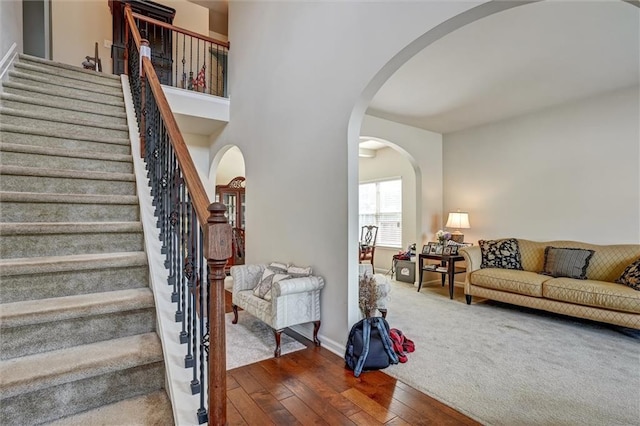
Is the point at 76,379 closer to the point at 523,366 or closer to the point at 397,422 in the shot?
the point at 397,422

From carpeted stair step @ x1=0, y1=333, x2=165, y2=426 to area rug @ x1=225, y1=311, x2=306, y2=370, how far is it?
3.94ft

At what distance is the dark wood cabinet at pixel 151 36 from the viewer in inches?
197

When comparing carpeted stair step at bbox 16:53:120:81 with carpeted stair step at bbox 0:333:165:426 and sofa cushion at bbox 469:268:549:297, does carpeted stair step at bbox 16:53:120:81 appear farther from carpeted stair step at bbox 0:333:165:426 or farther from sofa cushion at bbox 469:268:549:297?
sofa cushion at bbox 469:268:549:297

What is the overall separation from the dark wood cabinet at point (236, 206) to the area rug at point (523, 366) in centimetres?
372

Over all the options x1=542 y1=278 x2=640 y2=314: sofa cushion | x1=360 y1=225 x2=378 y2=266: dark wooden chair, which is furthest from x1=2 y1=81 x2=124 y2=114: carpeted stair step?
x1=542 y1=278 x2=640 y2=314: sofa cushion

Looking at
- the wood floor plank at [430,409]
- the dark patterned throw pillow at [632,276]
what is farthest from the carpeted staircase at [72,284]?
the dark patterned throw pillow at [632,276]

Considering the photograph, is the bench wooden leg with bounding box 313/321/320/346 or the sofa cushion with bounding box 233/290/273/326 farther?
the bench wooden leg with bounding box 313/321/320/346

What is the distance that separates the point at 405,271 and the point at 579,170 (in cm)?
304

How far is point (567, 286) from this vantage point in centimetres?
361

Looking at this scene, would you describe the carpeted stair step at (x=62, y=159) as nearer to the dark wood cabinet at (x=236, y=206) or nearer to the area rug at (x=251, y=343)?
the area rug at (x=251, y=343)

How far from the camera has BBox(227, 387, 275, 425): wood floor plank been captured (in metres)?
1.89

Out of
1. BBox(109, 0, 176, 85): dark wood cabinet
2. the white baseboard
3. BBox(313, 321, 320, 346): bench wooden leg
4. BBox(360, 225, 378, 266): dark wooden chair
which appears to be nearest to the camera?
the white baseboard

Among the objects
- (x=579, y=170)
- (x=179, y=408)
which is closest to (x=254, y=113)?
(x=179, y=408)

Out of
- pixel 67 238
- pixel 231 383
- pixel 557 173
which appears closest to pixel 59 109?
pixel 67 238
